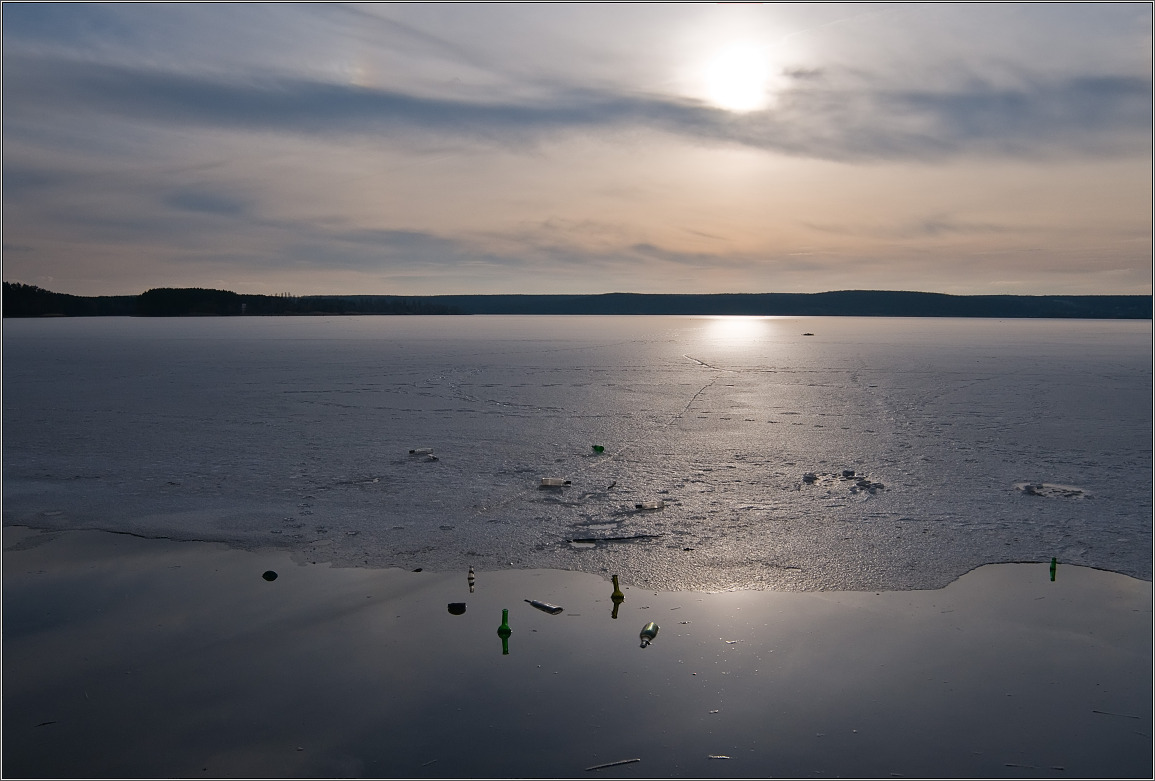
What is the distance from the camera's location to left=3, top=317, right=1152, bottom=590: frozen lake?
470 cm

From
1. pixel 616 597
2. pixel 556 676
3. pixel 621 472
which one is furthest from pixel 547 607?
pixel 621 472

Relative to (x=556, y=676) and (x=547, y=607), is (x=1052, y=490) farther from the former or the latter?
(x=556, y=676)

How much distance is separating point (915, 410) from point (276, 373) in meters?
11.2

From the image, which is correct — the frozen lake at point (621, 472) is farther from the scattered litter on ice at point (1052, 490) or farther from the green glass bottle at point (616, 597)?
the green glass bottle at point (616, 597)

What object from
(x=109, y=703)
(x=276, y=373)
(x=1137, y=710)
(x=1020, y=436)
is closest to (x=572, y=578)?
(x=109, y=703)

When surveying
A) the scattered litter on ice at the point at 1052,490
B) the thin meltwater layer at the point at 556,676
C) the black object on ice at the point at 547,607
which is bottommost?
the thin meltwater layer at the point at 556,676

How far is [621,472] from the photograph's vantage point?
657cm

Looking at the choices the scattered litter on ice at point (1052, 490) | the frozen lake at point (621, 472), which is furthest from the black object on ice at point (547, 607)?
the scattered litter on ice at point (1052, 490)

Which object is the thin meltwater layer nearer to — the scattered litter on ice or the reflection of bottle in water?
the reflection of bottle in water

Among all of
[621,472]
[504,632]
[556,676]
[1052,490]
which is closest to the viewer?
[556,676]

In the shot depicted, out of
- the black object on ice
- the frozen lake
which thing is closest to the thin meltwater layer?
the black object on ice

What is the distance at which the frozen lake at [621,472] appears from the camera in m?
4.70

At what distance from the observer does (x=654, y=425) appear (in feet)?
29.1

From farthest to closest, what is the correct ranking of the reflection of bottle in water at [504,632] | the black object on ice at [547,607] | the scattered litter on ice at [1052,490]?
the scattered litter on ice at [1052,490]
the black object on ice at [547,607]
the reflection of bottle in water at [504,632]
